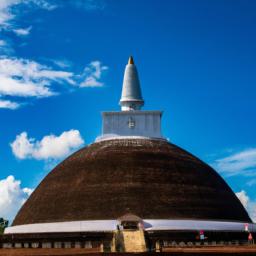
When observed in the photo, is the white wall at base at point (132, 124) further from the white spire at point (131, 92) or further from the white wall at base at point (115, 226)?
the white wall at base at point (115, 226)

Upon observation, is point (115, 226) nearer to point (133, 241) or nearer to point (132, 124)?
point (133, 241)

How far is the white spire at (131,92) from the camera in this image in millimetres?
53656

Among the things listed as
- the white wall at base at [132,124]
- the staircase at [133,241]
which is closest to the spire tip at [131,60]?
the white wall at base at [132,124]

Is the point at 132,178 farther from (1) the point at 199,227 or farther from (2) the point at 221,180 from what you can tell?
(2) the point at 221,180

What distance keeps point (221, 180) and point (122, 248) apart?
1837 cm

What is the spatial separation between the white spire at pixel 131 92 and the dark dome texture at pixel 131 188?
17.1ft

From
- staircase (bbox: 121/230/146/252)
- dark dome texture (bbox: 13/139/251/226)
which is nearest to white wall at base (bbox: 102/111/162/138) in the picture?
dark dome texture (bbox: 13/139/251/226)

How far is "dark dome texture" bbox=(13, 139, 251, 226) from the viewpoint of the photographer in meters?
42.8

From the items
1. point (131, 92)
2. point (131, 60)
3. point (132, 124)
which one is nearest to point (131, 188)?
point (132, 124)

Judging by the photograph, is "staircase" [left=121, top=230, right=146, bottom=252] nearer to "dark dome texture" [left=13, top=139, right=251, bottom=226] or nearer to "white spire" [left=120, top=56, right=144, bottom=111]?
"dark dome texture" [left=13, top=139, right=251, bottom=226]

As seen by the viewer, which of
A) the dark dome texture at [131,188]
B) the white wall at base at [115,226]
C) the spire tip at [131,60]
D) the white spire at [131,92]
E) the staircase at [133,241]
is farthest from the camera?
the spire tip at [131,60]

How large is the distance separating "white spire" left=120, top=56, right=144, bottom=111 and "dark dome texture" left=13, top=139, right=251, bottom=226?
522cm

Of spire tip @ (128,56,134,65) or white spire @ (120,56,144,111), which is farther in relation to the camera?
spire tip @ (128,56,134,65)

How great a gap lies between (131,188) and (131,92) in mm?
13166
